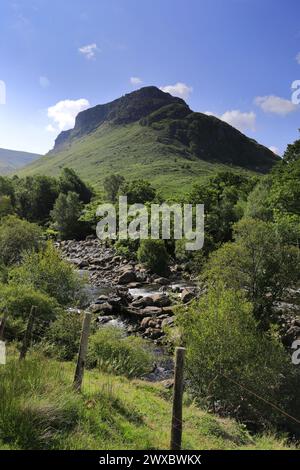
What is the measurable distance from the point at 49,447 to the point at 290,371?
52.9 ft

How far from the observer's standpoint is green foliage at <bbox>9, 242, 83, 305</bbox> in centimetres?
3055

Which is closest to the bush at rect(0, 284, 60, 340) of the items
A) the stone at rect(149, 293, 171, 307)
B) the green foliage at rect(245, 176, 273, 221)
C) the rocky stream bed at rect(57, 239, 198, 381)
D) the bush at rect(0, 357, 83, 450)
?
the rocky stream bed at rect(57, 239, 198, 381)

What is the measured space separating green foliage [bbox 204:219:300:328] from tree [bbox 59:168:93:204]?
326ft

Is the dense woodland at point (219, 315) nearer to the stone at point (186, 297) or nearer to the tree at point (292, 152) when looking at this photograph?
the stone at point (186, 297)

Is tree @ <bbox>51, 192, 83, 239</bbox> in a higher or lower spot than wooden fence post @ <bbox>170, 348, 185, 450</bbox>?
higher

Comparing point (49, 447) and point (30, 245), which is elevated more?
point (30, 245)

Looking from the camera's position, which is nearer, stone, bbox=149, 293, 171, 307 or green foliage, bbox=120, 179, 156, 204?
stone, bbox=149, 293, 171, 307

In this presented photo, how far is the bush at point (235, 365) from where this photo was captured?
742 inches

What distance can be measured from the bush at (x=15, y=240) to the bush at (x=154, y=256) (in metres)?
18.1

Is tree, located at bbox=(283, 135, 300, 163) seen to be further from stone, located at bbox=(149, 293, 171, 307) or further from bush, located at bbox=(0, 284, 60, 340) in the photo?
bush, located at bbox=(0, 284, 60, 340)

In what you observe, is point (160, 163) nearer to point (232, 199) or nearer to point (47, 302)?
point (232, 199)
